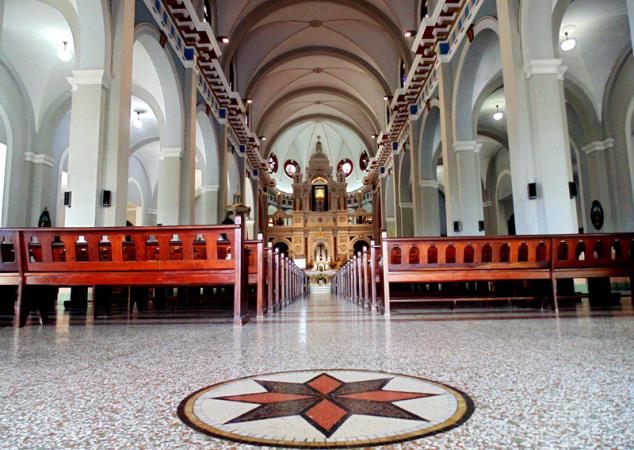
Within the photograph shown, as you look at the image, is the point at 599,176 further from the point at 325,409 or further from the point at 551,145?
the point at 325,409

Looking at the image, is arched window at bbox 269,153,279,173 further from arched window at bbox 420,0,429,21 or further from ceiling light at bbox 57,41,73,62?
ceiling light at bbox 57,41,73,62

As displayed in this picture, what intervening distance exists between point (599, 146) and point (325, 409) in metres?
12.1

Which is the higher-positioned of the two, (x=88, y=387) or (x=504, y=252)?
(x=504, y=252)

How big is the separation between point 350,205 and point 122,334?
27575 mm

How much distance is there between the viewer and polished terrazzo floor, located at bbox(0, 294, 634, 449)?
99 cm

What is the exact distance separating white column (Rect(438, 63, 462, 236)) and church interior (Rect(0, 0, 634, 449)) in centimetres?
4

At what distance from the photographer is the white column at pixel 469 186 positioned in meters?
9.05

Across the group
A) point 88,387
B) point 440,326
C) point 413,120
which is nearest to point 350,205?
point 413,120

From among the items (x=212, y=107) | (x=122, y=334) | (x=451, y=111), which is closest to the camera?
(x=122, y=334)

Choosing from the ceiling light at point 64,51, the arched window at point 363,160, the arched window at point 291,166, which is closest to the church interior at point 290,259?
the ceiling light at point 64,51

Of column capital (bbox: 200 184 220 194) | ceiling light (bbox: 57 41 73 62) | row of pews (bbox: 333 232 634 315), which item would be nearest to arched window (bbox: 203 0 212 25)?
ceiling light (bbox: 57 41 73 62)

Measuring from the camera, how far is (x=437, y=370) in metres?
1.69

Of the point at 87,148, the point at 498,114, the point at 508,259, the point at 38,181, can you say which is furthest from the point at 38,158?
the point at 498,114

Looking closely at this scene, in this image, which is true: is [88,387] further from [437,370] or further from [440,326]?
[440,326]
